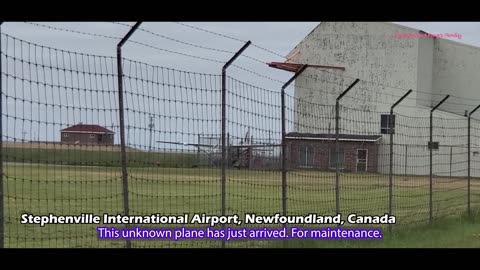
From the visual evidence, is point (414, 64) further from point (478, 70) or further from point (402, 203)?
point (402, 203)

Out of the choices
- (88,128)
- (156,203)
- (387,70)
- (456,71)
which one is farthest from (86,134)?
(456,71)

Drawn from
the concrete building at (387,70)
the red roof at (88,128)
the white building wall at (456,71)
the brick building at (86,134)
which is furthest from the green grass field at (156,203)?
the white building wall at (456,71)

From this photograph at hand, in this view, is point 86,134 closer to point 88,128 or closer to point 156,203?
point 88,128

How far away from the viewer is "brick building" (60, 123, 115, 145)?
24.9 feet

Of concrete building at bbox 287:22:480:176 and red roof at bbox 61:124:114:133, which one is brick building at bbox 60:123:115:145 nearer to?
red roof at bbox 61:124:114:133

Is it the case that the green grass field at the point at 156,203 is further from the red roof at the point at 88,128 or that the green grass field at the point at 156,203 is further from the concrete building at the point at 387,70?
the concrete building at the point at 387,70

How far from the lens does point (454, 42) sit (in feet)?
171

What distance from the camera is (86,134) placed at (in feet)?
26.0

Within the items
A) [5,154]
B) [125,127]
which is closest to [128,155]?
[125,127]

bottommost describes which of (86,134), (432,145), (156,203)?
(156,203)

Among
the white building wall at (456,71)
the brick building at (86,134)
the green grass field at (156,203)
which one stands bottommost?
the green grass field at (156,203)

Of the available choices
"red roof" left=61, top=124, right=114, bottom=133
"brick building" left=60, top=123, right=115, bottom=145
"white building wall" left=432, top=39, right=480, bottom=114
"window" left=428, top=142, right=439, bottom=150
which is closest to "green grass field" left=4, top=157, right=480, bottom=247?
"brick building" left=60, top=123, right=115, bottom=145

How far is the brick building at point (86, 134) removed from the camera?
24.9 ft
